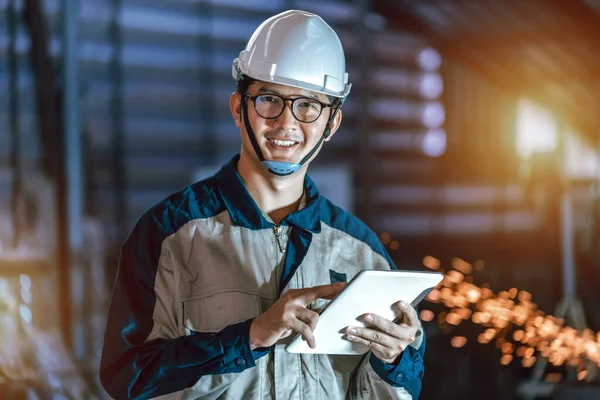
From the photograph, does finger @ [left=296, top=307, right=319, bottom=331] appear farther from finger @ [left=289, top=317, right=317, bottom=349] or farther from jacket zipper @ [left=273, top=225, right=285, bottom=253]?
jacket zipper @ [left=273, top=225, right=285, bottom=253]

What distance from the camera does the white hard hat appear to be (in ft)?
4.13

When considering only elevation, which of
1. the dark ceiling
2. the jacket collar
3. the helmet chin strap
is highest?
the dark ceiling

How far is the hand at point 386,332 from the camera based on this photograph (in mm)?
1166

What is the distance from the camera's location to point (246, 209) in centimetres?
128

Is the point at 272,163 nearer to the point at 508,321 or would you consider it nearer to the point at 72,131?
the point at 72,131

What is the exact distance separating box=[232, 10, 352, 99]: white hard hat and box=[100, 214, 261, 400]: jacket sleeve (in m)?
0.32

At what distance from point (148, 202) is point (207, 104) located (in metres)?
0.69

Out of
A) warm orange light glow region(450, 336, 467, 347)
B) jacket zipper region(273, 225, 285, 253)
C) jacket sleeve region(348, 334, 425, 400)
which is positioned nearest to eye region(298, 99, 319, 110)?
jacket zipper region(273, 225, 285, 253)

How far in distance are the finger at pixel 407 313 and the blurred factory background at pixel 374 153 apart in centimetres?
269

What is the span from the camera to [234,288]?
4.02 ft

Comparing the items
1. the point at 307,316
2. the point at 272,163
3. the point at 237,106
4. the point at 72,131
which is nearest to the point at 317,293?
the point at 307,316

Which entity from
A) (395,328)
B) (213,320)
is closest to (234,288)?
(213,320)

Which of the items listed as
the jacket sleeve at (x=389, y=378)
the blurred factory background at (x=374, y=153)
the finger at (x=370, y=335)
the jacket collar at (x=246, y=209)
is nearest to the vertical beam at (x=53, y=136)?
the blurred factory background at (x=374, y=153)

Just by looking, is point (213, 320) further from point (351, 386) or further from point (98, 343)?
point (98, 343)
